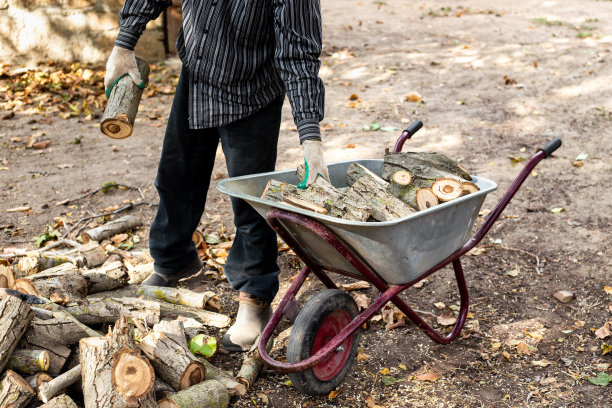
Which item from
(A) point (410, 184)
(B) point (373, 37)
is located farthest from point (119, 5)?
(A) point (410, 184)

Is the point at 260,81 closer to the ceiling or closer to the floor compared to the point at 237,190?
closer to the ceiling

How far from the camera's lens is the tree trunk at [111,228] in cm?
403

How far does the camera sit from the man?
7.88 feet

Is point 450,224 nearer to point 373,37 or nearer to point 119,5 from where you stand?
point 119,5

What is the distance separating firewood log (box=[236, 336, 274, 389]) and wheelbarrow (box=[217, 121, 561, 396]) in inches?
8.7

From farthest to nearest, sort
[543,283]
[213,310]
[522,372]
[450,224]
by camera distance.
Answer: [543,283] → [213,310] → [522,372] → [450,224]

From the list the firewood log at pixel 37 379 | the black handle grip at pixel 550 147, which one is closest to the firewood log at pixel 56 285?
the firewood log at pixel 37 379

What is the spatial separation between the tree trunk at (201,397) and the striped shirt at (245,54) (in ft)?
3.55

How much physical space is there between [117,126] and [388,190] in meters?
1.22

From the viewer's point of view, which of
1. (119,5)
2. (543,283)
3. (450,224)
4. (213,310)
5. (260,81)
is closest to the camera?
(450,224)

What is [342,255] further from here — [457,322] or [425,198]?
[457,322]

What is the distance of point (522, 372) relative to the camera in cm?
285

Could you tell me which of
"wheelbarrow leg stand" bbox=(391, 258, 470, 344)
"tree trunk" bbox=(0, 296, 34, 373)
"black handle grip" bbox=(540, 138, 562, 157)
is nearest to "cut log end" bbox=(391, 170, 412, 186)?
"wheelbarrow leg stand" bbox=(391, 258, 470, 344)

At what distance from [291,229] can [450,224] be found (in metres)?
0.64
